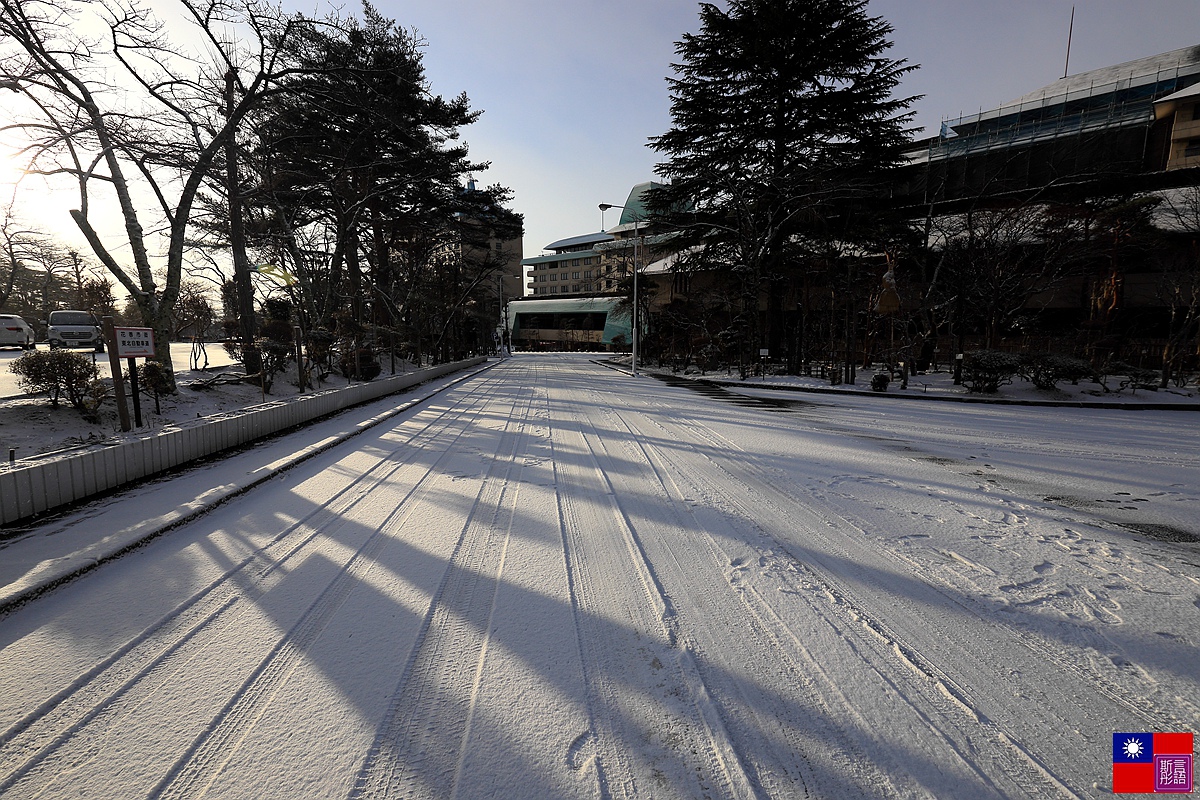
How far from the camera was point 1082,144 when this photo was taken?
33531mm

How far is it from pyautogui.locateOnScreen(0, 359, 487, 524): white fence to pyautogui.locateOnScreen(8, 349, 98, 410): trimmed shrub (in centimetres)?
216

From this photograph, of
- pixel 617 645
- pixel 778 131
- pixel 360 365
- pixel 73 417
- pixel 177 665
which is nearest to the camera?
pixel 177 665

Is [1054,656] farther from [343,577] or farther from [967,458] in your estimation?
[967,458]

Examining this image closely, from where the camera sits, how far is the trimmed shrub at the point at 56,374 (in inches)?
305

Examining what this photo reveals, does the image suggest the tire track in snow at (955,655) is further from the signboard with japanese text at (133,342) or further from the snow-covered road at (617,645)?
the signboard with japanese text at (133,342)

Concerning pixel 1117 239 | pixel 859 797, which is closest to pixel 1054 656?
pixel 859 797

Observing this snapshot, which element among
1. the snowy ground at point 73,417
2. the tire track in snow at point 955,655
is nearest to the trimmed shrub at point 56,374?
the snowy ground at point 73,417

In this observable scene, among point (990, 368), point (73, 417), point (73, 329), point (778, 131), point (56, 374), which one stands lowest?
point (73, 417)

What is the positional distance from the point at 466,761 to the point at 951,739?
2173mm

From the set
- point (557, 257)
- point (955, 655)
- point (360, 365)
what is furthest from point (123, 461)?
point (557, 257)

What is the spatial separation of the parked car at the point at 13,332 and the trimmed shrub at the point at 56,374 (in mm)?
17549

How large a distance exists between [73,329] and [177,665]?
22527 millimetres

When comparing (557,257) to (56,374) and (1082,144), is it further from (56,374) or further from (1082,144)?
(56,374)

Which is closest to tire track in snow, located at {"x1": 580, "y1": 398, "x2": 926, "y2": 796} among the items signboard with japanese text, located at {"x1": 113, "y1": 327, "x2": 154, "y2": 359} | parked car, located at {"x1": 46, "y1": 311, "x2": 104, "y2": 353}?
signboard with japanese text, located at {"x1": 113, "y1": 327, "x2": 154, "y2": 359}
